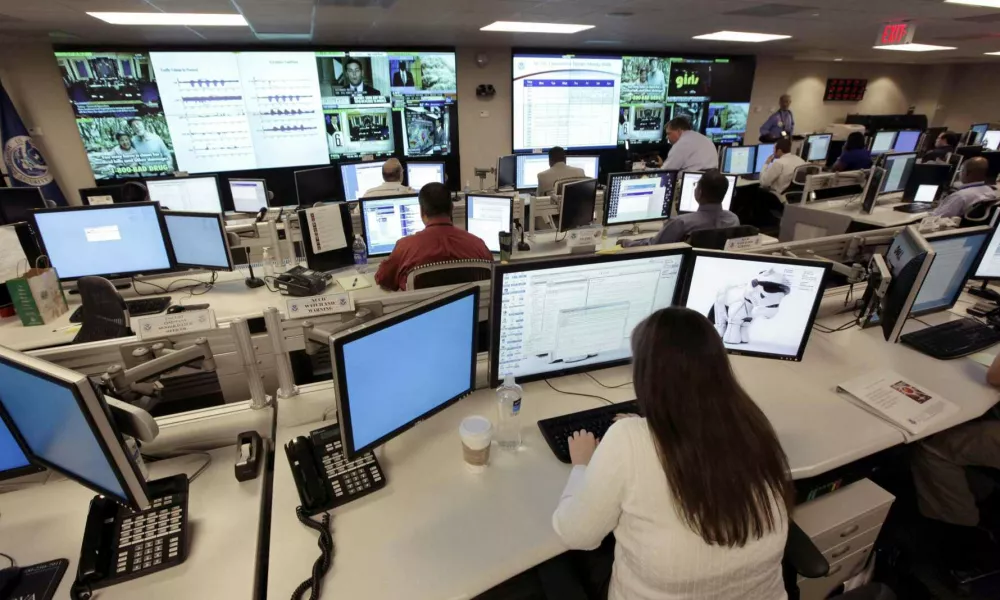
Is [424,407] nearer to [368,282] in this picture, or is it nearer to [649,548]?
[649,548]

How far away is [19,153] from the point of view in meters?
5.09

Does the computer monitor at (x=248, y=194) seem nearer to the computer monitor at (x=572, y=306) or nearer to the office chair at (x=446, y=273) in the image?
the office chair at (x=446, y=273)

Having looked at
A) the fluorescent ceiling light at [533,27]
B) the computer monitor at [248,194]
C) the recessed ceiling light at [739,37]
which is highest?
the recessed ceiling light at [739,37]

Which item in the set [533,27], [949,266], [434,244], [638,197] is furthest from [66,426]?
[533,27]

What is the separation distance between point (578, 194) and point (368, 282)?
1.67 meters

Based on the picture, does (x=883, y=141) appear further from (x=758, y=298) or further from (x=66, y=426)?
(x=66, y=426)

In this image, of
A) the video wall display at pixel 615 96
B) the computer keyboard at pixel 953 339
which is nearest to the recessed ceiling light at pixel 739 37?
the video wall display at pixel 615 96

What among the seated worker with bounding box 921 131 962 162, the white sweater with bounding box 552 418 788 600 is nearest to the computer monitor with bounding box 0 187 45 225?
the white sweater with bounding box 552 418 788 600

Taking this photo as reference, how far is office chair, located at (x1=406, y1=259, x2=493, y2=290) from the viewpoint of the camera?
6.29 feet

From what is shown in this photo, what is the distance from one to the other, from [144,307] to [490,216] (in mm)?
2032

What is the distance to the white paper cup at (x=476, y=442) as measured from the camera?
1.17 metres

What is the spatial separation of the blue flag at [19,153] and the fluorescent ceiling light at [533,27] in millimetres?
5155

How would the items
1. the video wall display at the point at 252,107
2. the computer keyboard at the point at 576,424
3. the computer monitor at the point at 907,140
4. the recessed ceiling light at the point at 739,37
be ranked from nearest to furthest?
the computer keyboard at the point at 576,424, the video wall display at the point at 252,107, the recessed ceiling light at the point at 739,37, the computer monitor at the point at 907,140

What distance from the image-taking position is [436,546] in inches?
A: 39.8
